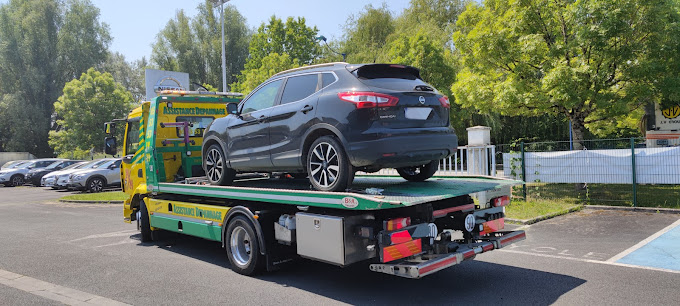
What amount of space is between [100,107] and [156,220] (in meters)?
31.0

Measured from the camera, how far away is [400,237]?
4.92 metres

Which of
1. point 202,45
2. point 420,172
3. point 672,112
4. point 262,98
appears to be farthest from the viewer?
point 202,45

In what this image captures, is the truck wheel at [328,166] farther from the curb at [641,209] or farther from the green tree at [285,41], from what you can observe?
the green tree at [285,41]

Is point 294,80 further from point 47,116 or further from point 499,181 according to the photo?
point 47,116

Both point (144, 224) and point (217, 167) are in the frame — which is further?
point (144, 224)

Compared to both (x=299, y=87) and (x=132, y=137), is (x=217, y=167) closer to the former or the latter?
(x=299, y=87)

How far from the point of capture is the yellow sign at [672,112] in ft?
43.1

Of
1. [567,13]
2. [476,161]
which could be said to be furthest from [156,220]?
[567,13]

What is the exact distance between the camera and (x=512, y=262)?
6.74 metres

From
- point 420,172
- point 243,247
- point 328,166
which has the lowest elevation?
point 243,247

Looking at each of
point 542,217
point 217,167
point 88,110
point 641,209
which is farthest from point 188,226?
point 88,110

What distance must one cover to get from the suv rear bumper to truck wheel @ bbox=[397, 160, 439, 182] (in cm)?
103

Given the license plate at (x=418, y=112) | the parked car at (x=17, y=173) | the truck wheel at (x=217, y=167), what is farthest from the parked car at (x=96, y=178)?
the license plate at (x=418, y=112)

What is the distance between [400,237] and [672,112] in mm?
12063
